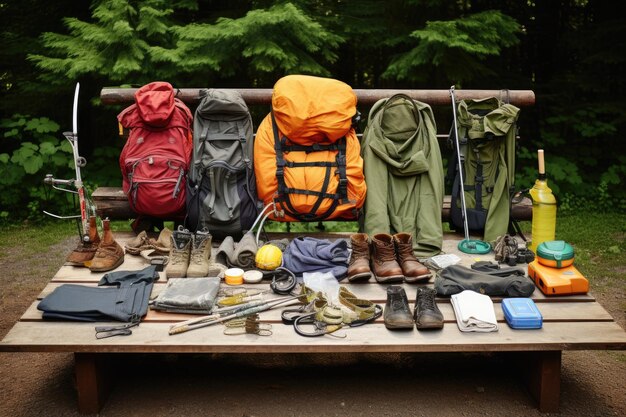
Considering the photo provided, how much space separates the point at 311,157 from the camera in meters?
4.25

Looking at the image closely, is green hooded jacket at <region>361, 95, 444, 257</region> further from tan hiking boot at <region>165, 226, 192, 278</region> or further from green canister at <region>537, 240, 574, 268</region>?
tan hiking boot at <region>165, 226, 192, 278</region>

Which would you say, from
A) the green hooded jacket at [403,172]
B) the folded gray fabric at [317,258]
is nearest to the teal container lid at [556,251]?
the green hooded jacket at [403,172]

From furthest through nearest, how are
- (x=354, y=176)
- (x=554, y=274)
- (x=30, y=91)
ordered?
(x=30, y=91) < (x=354, y=176) < (x=554, y=274)

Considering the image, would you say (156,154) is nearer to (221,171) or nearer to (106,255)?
(221,171)

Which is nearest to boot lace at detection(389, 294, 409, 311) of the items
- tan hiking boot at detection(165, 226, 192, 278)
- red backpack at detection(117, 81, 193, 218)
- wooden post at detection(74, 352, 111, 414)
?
tan hiking boot at detection(165, 226, 192, 278)

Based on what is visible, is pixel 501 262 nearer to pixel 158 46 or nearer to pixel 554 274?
pixel 554 274

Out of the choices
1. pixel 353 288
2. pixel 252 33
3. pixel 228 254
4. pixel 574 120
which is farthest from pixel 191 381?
pixel 574 120

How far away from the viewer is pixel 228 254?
3912 mm

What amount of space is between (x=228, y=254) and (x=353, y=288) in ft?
2.76

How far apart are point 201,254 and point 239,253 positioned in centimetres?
24

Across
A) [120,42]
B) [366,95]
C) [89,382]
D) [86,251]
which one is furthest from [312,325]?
[120,42]

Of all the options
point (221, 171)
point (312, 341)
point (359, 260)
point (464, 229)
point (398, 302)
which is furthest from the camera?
point (464, 229)

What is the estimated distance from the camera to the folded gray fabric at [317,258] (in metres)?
3.80

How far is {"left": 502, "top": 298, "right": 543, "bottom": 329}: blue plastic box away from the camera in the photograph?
3164 millimetres
